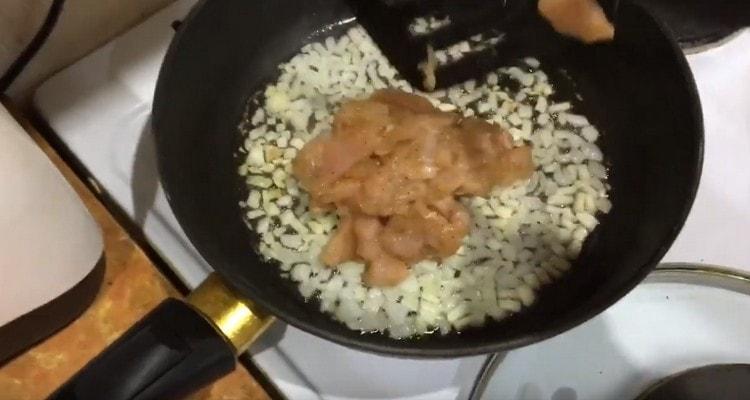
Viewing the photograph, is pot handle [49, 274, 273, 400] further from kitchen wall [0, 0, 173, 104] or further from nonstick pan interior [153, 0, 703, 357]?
kitchen wall [0, 0, 173, 104]

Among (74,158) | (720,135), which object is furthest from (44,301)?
(720,135)

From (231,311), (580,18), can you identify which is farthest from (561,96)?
(231,311)

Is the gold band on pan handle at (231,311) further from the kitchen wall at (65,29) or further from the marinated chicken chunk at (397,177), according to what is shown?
the kitchen wall at (65,29)

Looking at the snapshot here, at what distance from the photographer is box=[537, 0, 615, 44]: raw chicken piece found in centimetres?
71

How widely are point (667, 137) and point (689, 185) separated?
0.08m

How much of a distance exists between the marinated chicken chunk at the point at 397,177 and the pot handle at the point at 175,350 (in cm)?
13

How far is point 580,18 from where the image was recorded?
2.33ft

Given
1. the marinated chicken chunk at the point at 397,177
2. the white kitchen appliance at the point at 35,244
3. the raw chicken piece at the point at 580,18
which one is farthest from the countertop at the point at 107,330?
the raw chicken piece at the point at 580,18

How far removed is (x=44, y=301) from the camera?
1.82 feet

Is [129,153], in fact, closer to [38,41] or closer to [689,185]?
[38,41]

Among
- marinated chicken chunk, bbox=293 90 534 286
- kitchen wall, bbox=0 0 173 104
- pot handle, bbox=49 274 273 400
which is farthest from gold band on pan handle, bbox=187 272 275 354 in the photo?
kitchen wall, bbox=0 0 173 104

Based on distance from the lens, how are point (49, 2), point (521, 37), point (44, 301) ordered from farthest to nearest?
point (521, 37)
point (49, 2)
point (44, 301)

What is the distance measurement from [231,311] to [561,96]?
0.39 meters

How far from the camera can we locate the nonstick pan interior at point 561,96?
1.88 ft
